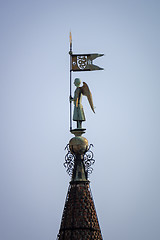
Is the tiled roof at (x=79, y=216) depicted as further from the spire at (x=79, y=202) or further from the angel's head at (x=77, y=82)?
the angel's head at (x=77, y=82)

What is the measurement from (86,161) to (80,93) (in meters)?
2.78

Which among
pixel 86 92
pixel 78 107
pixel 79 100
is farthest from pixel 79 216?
pixel 86 92

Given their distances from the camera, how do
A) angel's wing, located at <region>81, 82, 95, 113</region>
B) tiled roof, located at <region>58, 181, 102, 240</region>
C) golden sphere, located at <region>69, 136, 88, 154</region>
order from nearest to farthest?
tiled roof, located at <region>58, 181, 102, 240</region>
golden sphere, located at <region>69, 136, 88, 154</region>
angel's wing, located at <region>81, 82, 95, 113</region>

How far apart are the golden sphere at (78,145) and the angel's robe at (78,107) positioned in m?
0.85

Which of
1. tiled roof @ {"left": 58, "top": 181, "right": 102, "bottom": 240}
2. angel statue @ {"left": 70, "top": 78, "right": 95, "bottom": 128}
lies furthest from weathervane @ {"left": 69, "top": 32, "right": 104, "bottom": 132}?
tiled roof @ {"left": 58, "top": 181, "right": 102, "bottom": 240}

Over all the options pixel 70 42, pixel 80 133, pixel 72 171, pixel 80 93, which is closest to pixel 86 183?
pixel 72 171

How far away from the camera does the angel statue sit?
1888 centimetres

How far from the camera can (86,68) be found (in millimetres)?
19562

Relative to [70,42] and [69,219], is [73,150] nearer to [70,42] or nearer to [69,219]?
[69,219]

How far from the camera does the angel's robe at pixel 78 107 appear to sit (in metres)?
18.9

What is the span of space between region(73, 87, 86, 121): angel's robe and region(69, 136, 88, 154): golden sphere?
85cm

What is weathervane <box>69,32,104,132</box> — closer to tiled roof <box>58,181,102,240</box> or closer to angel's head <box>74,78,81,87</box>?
angel's head <box>74,78,81,87</box>

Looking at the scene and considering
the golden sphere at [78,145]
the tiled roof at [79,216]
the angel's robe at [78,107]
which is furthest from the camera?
the angel's robe at [78,107]

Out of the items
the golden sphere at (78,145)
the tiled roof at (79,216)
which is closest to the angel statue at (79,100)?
the golden sphere at (78,145)
